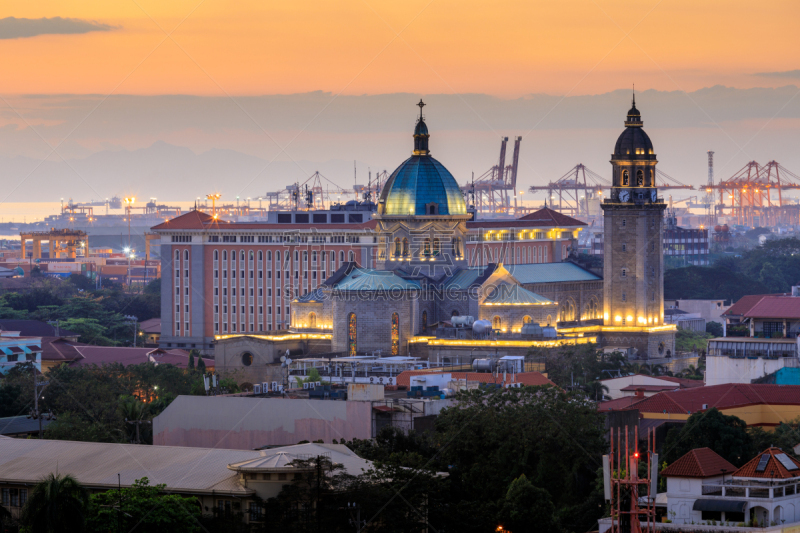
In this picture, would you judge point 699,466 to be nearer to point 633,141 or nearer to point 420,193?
point 420,193

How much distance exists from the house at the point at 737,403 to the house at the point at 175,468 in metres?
26.0

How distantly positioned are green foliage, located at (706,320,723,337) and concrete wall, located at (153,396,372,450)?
94179 mm

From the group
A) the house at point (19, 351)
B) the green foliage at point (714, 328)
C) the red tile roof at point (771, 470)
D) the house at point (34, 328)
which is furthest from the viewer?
the green foliage at point (714, 328)

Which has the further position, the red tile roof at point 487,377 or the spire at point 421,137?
the spire at point 421,137

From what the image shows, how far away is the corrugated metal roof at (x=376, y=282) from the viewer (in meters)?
121

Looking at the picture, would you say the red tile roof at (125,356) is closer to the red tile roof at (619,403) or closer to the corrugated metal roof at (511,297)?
the corrugated metal roof at (511,297)

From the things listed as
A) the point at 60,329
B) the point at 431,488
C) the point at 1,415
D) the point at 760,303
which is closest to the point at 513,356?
the point at 760,303

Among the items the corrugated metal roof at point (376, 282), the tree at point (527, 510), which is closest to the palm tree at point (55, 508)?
the tree at point (527, 510)

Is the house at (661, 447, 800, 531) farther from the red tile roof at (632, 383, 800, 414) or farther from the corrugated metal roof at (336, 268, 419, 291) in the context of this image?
the corrugated metal roof at (336, 268, 419, 291)

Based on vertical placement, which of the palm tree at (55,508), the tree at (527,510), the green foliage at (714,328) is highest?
the green foliage at (714,328)

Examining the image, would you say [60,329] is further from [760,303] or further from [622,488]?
[622,488]

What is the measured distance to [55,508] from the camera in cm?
5744

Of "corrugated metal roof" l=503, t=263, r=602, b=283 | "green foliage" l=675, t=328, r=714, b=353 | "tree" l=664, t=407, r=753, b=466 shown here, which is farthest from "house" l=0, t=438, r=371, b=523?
"green foliage" l=675, t=328, r=714, b=353

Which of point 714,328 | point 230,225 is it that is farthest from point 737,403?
point 230,225
